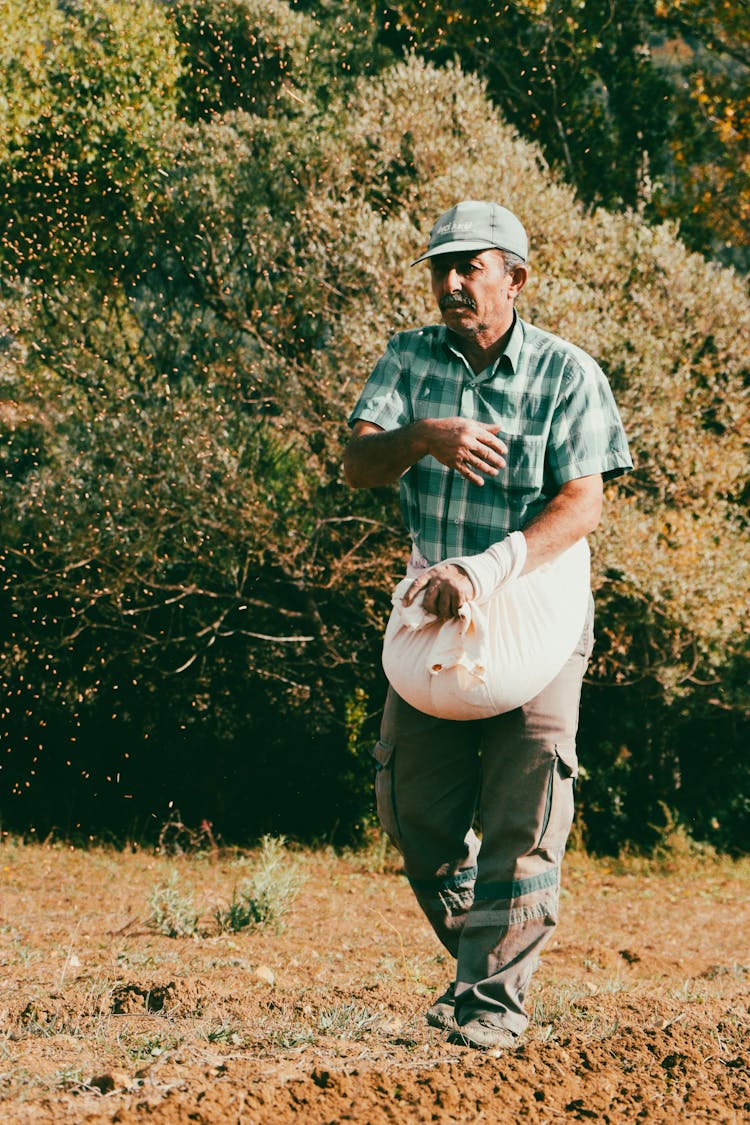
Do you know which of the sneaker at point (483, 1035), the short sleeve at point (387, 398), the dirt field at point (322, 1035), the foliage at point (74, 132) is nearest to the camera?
the dirt field at point (322, 1035)

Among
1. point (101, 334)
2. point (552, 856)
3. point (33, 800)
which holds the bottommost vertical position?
point (33, 800)

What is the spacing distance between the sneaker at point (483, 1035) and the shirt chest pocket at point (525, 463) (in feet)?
4.31

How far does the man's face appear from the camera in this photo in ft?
10.9

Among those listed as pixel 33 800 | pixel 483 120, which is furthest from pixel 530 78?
pixel 33 800

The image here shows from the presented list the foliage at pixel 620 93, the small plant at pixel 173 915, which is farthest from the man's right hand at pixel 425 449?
the foliage at pixel 620 93

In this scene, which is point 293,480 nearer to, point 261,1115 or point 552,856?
point 552,856

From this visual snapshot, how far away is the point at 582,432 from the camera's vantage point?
10.8ft

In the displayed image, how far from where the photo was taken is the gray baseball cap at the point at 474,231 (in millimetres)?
3287

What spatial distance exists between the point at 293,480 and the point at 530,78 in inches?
203

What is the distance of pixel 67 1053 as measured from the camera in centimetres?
288

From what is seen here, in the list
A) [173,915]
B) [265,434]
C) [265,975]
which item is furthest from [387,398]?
[265,434]

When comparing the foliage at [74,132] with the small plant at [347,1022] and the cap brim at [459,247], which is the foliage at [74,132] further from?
the small plant at [347,1022]

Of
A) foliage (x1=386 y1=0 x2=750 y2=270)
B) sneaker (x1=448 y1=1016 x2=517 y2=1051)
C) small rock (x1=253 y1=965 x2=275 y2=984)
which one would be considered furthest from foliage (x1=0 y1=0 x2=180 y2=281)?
sneaker (x1=448 y1=1016 x2=517 y2=1051)

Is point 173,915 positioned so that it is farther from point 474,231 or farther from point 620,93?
point 620,93
